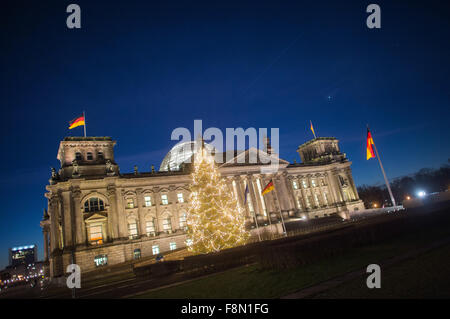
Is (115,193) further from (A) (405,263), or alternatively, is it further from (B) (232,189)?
(A) (405,263)

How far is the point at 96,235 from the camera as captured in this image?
1735 inches

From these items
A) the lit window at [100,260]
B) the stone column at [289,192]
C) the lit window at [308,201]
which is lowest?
the lit window at [100,260]

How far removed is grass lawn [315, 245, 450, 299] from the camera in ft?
22.5

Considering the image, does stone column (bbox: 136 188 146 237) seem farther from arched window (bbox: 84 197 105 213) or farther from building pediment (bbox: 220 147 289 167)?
building pediment (bbox: 220 147 289 167)

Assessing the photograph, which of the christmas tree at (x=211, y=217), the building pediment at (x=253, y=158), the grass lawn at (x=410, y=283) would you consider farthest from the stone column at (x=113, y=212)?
the grass lawn at (x=410, y=283)

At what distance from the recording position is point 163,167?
78.6 m

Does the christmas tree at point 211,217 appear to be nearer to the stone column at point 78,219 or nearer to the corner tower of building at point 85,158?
the stone column at point 78,219

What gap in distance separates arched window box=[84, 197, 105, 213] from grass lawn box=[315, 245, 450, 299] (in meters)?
46.1

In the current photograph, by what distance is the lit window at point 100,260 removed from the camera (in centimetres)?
4147

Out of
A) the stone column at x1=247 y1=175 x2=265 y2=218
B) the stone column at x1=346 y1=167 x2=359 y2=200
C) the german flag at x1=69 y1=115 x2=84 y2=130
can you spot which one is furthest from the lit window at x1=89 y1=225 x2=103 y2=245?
the stone column at x1=346 y1=167 x2=359 y2=200

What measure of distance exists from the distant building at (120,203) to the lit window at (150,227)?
19cm

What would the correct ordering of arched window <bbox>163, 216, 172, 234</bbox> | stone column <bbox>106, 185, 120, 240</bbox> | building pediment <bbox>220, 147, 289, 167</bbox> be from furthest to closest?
building pediment <bbox>220, 147, 289, 167</bbox> < arched window <bbox>163, 216, 172, 234</bbox> < stone column <bbox>106, 185, 120, 240</bbox>

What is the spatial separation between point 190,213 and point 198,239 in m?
3.47
